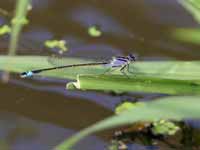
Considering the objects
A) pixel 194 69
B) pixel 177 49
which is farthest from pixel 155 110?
pixel 177 49

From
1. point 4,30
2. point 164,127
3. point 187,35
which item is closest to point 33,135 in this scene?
point 164,127

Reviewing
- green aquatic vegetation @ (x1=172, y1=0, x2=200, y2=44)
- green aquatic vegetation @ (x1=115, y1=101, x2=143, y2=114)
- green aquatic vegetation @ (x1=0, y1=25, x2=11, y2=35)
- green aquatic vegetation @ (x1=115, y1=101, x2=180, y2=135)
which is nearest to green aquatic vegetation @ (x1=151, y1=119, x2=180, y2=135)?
green aquatic vegetation @ (x1=115, y1=101, x2=180, y2=135)

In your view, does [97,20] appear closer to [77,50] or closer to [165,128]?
[77,50]

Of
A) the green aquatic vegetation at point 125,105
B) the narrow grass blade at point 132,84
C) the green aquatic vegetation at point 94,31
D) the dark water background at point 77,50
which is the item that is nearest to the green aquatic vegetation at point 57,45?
the dark water background at point 77,50

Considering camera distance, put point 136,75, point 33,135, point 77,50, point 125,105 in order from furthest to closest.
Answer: point 77,50, point 125,105, point 33,135, point 136,75

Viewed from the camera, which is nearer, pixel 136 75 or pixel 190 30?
pixel 136 75

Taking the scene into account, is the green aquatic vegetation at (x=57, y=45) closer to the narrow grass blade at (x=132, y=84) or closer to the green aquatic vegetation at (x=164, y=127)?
the green aquatic vegetation at (x=164, y=127)
